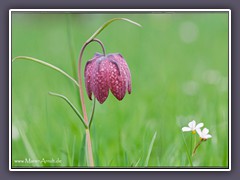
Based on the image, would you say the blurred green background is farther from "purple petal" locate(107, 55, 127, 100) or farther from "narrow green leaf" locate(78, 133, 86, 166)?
"purple petal" locate(107, 55, 127, 100)

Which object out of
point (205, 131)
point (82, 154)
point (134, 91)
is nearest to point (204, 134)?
point (205, 131)

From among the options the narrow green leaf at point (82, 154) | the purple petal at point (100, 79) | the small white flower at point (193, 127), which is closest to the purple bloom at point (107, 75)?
the purple petal at point (100, 79)

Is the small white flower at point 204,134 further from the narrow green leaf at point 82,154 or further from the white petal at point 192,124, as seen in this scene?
the narrow green leaf at point 82,154

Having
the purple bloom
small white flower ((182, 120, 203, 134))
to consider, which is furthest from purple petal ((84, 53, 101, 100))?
small white flower ((182, 120, 203, 134))

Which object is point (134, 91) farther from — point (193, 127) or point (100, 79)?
point (100, 79)

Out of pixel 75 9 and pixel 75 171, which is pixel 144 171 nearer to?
pixel 75 171
